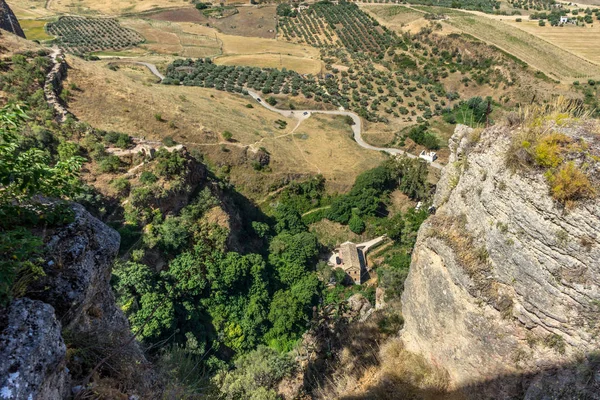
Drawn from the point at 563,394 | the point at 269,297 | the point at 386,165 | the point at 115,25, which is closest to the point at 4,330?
the point at 563,394

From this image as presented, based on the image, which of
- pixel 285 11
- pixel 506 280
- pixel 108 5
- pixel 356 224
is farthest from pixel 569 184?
pixel 108 5

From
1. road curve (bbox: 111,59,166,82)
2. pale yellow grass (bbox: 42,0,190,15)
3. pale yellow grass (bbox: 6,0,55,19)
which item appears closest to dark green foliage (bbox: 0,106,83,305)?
road curve (bbox: 111,59,166,82)

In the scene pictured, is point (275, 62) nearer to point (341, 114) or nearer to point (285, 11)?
point (341, 114)

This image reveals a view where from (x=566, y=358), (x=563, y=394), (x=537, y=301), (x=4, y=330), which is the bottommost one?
(x=563, y=394)

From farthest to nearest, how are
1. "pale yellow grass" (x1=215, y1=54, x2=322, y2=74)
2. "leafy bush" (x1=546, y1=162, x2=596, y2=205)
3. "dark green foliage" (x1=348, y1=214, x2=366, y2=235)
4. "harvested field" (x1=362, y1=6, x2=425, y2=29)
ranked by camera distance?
"harvested field" (x1=362, y1=6, x2=425, y2=29) → "pale yellow grass" (x1=215, y1=54, x2=322, y2=74) → "dark green foliage" (x1=348, y1=214, x2=366, y2=235) → "leafy bush" (x1=546, y1=162, x2=596, y2=205)

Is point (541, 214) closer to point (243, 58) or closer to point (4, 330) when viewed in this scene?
point (4, 330)

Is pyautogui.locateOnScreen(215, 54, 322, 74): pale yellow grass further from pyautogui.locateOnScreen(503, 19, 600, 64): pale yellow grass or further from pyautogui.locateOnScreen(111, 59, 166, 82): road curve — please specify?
Result: pyautogui.locateOnScreen(503, 19, 600, 64): pale yellow grass
